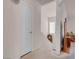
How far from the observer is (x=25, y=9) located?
1.26 meters

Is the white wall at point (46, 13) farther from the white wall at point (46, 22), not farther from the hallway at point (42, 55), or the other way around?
the hallway at point (42, 55)

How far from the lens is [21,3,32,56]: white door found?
121 centimetres

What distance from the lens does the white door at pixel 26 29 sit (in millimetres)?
1214

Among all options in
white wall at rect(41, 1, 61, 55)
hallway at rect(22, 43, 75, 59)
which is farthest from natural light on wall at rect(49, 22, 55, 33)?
hallway at rect(22, 43, 75, 59)

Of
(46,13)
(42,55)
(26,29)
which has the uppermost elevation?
(46,13)

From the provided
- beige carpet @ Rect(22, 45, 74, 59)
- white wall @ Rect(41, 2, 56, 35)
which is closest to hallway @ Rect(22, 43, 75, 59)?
beige carpet @ Rect(22, 45, 74, 59)

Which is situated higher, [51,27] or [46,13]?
[46,13]

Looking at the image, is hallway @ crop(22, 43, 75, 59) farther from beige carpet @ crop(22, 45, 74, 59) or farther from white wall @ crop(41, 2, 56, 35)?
white wall @ crop(41, 2, 56, 35)

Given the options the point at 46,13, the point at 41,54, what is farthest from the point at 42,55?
the point at 46,13

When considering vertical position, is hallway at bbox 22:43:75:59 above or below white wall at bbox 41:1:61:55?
below

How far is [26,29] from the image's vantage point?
1.26 m

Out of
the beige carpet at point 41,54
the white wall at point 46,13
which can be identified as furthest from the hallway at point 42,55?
the white wall at point 46,13

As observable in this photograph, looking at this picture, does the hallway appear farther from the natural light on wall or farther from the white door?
the natural light on wall

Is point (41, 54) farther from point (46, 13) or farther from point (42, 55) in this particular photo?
point (46, 13)
